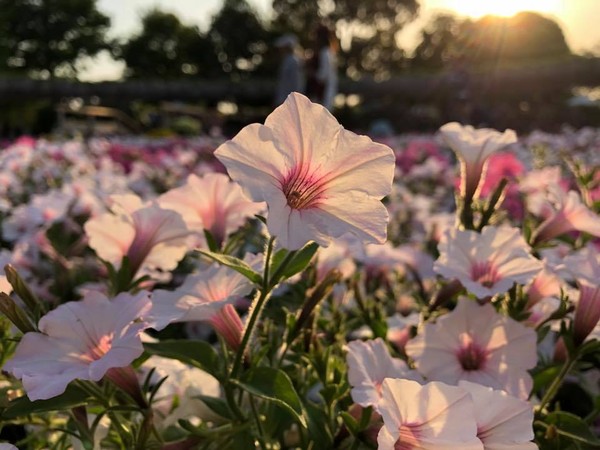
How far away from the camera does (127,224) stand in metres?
1.33

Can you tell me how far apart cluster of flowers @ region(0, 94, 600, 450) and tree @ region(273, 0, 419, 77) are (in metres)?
40.8

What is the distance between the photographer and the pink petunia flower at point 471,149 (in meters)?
1.39

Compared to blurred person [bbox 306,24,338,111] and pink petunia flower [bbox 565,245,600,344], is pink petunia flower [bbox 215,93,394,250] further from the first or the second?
blurred person [bbox 306,24,338,111]

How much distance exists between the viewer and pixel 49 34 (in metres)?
41.9

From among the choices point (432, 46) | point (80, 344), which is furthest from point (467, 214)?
point (432, 46)

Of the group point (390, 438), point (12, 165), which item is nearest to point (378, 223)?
point (390, 438)

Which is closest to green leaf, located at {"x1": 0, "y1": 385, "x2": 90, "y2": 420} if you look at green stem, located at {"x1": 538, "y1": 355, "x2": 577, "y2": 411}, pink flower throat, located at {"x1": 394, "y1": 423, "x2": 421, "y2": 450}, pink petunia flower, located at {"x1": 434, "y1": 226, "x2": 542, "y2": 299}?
pink flower throat, located at {"x1": 394, "y1": 423, "x2": 421, "y2": 450}

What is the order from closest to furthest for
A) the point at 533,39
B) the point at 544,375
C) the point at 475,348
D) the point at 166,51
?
the point at 475,348
the point at 544,375
the point at 533,39
the point at 166,51

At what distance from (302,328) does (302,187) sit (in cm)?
31

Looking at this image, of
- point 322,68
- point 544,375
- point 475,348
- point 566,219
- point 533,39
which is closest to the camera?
point 475,348

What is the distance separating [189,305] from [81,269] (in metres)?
1.80

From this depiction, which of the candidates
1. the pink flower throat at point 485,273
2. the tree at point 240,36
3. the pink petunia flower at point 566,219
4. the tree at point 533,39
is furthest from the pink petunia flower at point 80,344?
the tree at point 240,36

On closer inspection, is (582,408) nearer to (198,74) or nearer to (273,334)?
(273,334)

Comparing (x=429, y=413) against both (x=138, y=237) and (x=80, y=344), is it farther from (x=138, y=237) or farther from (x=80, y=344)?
(x=138, y=237)
